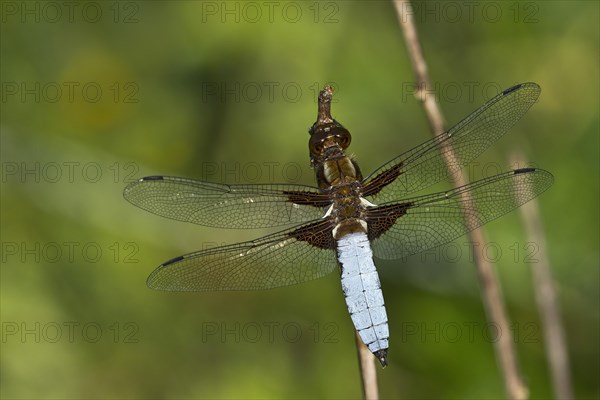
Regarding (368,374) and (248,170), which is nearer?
(368,374)

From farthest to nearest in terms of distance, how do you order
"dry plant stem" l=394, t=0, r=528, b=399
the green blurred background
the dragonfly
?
1. the green blurred background
2. the dragonfly
3. "dry plant stem" l=394, t=0, r=528, b=399

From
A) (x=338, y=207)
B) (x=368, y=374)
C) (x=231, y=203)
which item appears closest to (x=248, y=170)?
(x=231, y=203)

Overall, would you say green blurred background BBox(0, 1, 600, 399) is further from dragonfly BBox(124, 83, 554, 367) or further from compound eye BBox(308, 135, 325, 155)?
compound eye BBox(308, 135, 325, 155)

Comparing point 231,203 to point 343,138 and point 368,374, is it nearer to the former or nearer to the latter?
point 343,138

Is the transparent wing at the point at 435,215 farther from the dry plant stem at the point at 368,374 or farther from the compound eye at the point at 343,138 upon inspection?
the dry plant stem at the point at 368,374

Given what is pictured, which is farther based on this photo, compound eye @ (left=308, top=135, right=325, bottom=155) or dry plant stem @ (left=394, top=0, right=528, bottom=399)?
compound eye @ (left=308, top=135, right=325, bottom=155)

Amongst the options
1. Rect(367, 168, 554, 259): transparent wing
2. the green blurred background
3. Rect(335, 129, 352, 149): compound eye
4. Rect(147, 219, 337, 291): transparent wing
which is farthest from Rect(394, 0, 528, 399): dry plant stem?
the green blurred background
